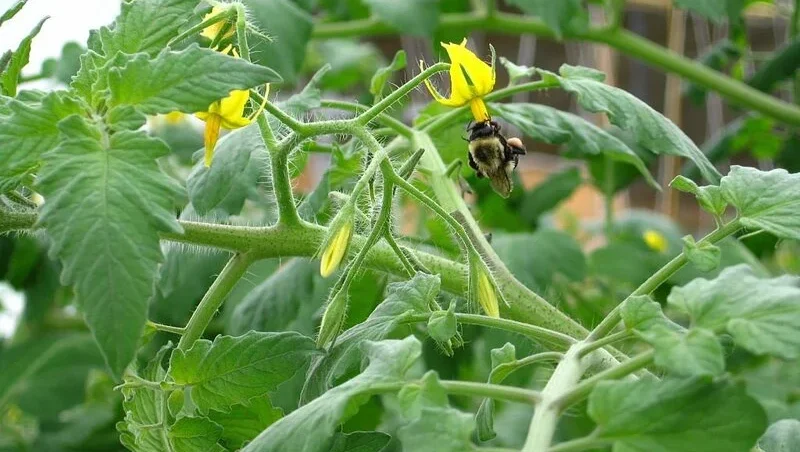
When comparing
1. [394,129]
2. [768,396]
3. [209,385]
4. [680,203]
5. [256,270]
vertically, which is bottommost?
[680,203]

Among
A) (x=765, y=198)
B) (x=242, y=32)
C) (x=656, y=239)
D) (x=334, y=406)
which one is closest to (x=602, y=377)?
(x=334, y=406)

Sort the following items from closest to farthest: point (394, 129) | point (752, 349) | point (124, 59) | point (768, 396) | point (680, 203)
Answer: point (752, 349)
point (124, 59)
point (394, 129)
point (768, 396)
point (680, 203)

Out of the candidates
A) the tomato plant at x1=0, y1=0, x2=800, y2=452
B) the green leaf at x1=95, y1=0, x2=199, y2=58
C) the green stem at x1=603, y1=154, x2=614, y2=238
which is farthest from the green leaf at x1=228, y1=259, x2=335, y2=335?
the green stem at x1=603, y1=154, x2=614, y2=238

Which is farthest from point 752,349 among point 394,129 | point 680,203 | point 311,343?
point 680,203

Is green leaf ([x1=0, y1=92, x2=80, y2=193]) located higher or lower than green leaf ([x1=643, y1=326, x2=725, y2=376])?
higher

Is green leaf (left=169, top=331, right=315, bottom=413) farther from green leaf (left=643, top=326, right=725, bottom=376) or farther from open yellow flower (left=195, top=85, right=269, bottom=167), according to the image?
green leaf (left=643, top=326, right=725, bottom=376)

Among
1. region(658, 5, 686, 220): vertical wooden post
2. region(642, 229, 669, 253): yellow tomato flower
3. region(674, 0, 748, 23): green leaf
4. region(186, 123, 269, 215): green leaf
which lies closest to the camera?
region(186, 123, 269, 215): green leaf

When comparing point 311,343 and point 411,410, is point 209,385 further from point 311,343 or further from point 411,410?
point 411,410

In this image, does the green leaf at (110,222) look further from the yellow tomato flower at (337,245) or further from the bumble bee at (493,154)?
the bumble bee at (493,154)
